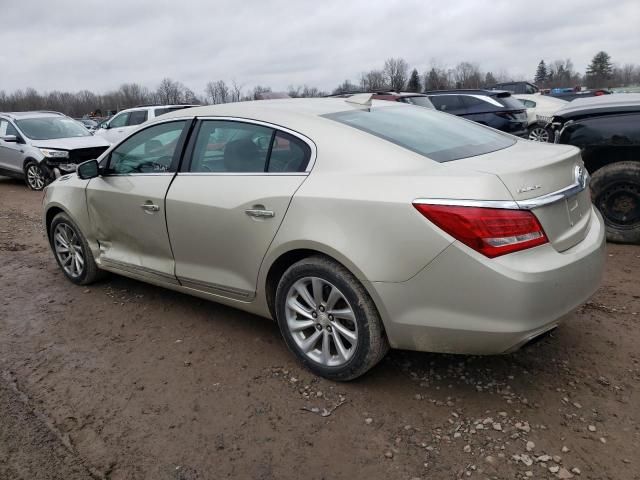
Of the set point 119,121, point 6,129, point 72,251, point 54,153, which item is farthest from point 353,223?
point 119,121

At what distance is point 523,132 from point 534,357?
32.7 feet

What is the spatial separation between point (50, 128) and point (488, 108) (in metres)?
9.79

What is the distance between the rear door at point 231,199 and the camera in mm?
3123

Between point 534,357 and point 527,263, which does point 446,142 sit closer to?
point 527,263

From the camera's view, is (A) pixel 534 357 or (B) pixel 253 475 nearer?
(B) pixel 253 475

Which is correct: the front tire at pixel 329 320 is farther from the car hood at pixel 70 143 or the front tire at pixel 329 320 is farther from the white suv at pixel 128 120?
the white suv at pixel 128 120

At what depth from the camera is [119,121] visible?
15016 mm

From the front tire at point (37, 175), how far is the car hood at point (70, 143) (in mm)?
433

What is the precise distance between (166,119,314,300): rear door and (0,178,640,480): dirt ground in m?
0.55

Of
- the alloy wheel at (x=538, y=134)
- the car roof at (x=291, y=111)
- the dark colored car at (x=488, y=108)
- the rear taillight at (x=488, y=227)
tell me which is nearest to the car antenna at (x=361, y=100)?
the car roof at (x=291, y=111)

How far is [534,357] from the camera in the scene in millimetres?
3258

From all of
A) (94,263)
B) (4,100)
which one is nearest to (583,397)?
(94,263)

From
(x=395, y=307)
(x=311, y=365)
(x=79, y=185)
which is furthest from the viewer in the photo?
(x=79, y=185)

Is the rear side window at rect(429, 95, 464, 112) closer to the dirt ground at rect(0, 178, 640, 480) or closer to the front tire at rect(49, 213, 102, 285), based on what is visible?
the dirt ground at rect(0, 178, 640, 480)
